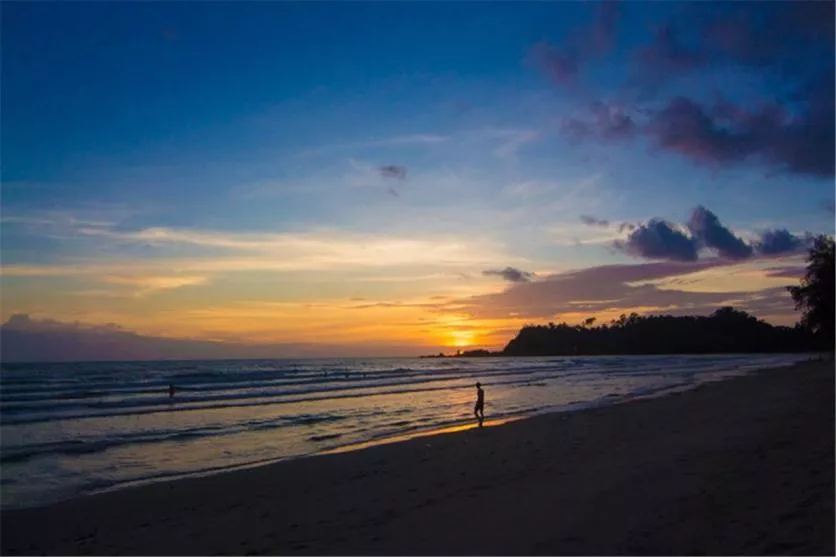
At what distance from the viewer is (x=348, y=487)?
13578 millimetres

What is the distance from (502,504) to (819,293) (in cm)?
5977

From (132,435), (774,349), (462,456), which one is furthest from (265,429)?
(774,349)

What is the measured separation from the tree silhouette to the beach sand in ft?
150

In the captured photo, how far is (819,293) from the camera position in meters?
57.7

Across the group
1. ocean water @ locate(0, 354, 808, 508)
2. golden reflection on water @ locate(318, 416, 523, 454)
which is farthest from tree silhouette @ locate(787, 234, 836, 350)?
golden reflection on water @ locate(318, 416, 523, 454)

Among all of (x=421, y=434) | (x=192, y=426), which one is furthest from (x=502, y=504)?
(x=192, y=426)

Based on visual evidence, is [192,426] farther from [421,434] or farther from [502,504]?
[502,504]

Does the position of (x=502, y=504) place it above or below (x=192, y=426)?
above

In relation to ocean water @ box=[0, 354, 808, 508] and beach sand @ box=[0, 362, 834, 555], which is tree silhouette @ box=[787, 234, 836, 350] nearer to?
ocean water @ box=[0, 354, 808, 508]

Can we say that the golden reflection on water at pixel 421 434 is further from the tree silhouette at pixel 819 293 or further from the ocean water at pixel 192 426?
the tree silhouette at pixel 819 293

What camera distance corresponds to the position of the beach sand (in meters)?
7.93

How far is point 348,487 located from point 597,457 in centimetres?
587

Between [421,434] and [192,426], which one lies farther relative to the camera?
[192,426]

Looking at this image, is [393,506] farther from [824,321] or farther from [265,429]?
[824,321]
